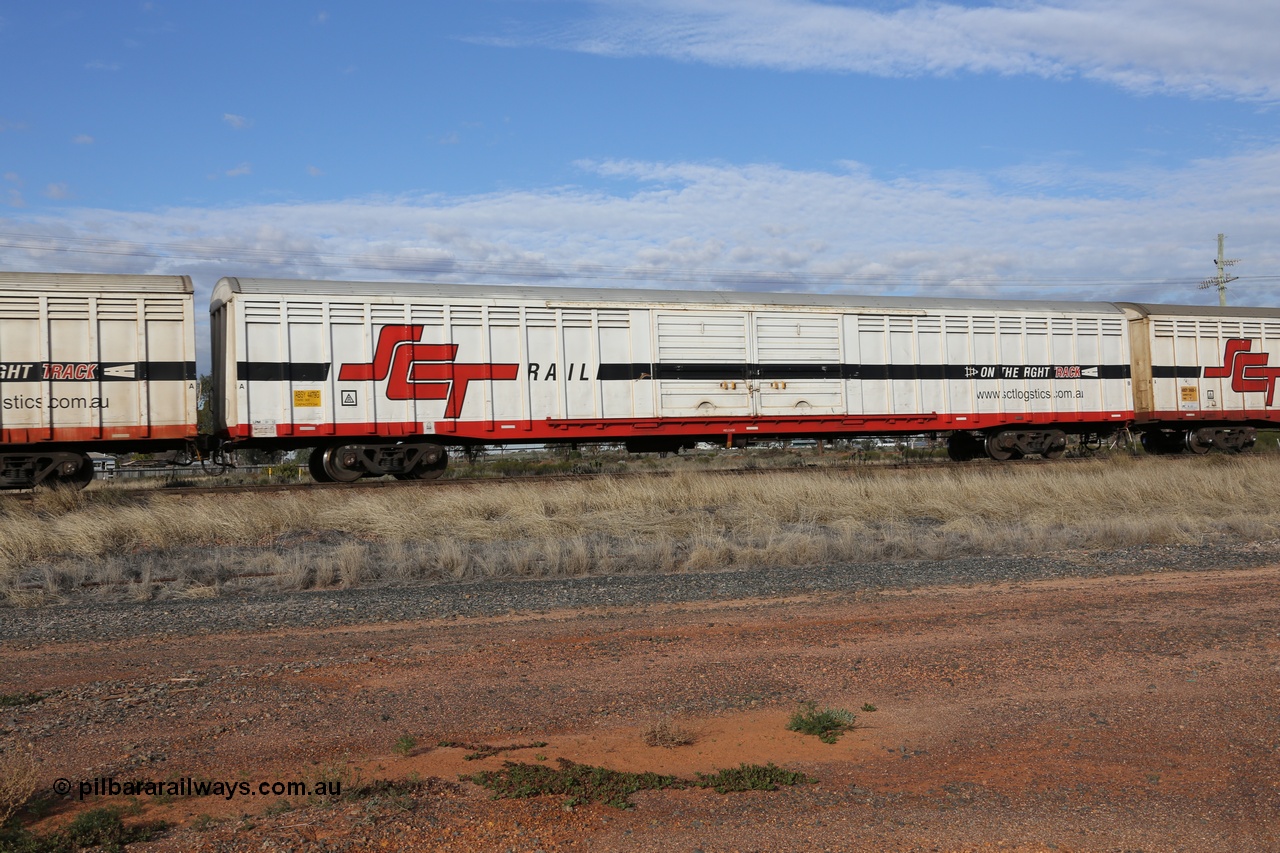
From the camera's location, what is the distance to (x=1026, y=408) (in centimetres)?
2033

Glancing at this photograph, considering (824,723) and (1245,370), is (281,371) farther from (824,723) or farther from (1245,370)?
(1245,370)

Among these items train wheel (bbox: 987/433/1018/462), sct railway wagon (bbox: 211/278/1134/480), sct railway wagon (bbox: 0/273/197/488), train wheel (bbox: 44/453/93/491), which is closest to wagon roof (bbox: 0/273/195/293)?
sct railway wagon (bbox: 0/273/197/488)

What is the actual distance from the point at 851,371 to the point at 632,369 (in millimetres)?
4532

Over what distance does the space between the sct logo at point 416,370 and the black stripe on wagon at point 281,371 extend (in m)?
0.35

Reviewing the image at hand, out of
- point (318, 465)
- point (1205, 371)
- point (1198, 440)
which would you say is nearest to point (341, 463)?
point (318, 465)

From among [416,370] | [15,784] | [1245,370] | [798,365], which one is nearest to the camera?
[15,784]

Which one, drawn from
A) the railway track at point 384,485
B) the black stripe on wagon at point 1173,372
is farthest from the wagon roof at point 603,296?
the railway track at point 384,485

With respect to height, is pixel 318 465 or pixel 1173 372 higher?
pixel 1173 372

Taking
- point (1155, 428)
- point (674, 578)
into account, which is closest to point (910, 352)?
point (1155, 428)

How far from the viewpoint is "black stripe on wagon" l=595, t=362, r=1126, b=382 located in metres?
17.6

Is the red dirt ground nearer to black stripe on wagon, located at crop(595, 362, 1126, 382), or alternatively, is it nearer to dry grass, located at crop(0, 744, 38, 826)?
dry grass, located at crop(0, 744, 38, 826)

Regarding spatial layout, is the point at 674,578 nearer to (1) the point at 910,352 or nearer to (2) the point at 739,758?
(2) the point at 739,758

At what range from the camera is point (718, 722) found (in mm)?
4781

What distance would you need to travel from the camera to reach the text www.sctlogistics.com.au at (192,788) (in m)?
3.88
